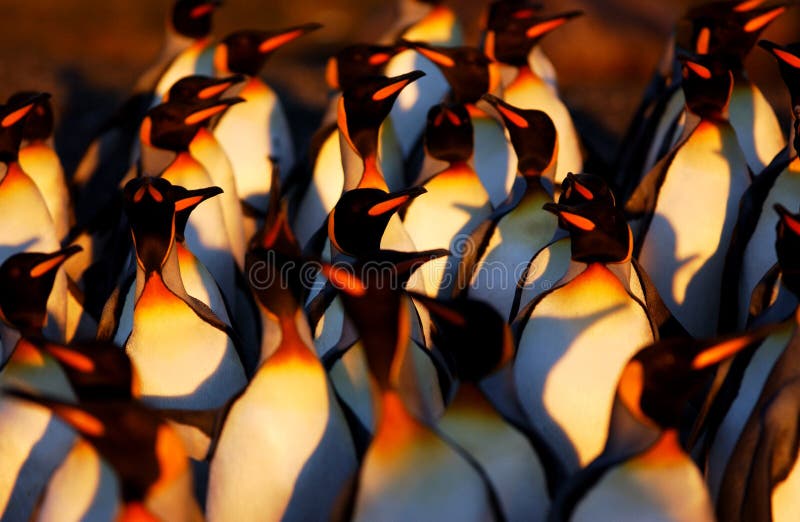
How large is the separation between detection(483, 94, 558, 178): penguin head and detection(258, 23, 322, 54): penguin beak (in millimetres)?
999

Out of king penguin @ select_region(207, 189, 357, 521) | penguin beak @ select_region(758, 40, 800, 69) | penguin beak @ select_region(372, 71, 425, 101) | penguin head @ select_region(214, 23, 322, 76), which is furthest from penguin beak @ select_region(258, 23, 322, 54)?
king penguin @ select_region(207, 189, 357, 521)

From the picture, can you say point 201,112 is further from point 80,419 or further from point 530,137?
point 80,419

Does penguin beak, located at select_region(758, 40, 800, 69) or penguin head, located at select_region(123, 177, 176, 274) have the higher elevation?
penguin beak, located at select_region(758, 40, 800, 69)

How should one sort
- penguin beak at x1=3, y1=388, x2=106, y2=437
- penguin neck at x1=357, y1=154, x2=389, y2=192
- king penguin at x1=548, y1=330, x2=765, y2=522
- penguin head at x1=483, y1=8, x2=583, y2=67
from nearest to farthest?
penguin beak at x1=3, y1=388, x2=106, y2=437, king penguin at x1=548, y1=330, x2=765, y2=522, penguin neck at x1=357, y1=154, x2=389, y2=192, penguin head at x1=483, y1=8, x2=583, y2=67

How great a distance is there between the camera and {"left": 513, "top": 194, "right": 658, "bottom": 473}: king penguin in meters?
2.15

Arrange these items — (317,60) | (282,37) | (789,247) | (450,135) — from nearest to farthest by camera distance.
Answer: (789,247)
(450,135)
(282,37)
(317,60)

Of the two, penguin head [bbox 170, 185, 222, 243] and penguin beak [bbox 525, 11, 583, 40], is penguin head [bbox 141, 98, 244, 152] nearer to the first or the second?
penguin head [bbox 170, 185, 222, 243]

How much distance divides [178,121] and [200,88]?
16 centimetres

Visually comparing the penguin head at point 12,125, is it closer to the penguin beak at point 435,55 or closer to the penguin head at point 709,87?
the penguin beak at point 435,55

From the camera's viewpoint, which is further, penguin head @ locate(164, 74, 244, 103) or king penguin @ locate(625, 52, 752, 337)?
penguin head @ locate(164, 74, 244, 103)

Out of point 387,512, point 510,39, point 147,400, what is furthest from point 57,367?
point 510,39

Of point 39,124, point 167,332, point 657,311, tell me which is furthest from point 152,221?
point 39,124

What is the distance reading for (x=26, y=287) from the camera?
2.20 m

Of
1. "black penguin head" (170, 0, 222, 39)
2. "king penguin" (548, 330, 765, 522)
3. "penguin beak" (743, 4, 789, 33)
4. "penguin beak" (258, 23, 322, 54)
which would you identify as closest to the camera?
"king penguin" (548, 330, 765, 522)
